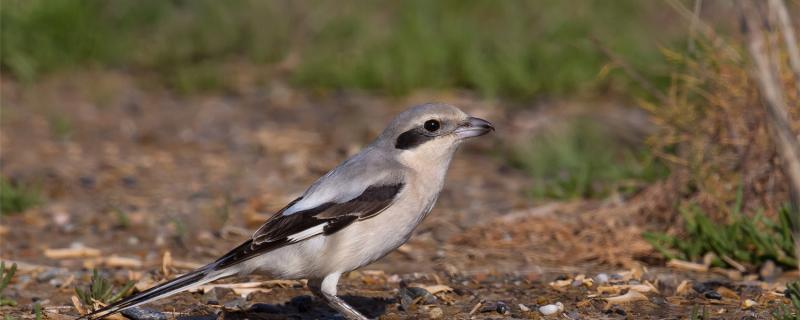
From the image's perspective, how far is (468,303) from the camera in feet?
16.8

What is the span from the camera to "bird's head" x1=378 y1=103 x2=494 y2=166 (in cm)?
508

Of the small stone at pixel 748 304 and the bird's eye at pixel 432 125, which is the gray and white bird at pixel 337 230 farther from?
the small stone at pixel 748 304

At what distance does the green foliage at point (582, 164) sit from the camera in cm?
703

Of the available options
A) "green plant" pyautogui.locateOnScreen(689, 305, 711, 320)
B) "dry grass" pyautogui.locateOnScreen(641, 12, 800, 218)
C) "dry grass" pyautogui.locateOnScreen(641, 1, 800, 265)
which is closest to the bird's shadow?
"green plant" pyautogui.locateOnScreen(689, 305, 711, 320)

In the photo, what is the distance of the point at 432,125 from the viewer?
201 inches

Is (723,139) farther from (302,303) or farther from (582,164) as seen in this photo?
(302,303)

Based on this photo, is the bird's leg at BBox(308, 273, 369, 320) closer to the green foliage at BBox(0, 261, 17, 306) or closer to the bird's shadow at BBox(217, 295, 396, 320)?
Answer: the bird's shadow at BBox(217, 295, 396, 320)

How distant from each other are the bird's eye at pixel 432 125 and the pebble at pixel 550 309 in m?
0.97

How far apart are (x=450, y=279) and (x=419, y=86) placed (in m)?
4.03

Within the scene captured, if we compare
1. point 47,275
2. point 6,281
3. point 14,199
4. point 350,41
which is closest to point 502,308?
point 6,281

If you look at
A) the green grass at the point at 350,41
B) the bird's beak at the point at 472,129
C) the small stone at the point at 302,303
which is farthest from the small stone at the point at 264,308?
the green grass at the point at 350,41

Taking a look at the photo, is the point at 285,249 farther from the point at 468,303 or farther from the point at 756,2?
the point at 756,2

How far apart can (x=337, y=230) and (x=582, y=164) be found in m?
3.27

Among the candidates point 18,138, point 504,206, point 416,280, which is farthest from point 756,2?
point 18,138
